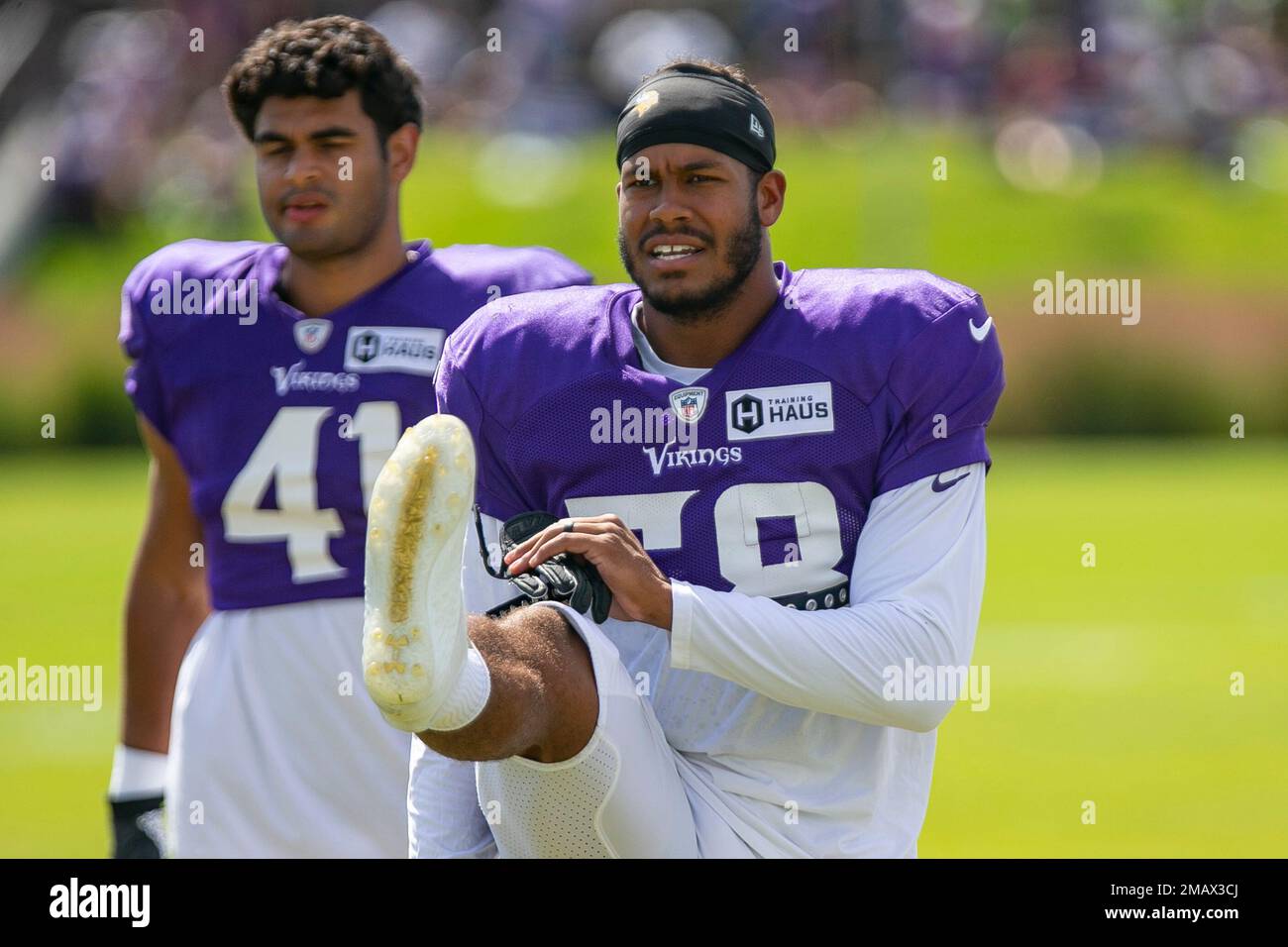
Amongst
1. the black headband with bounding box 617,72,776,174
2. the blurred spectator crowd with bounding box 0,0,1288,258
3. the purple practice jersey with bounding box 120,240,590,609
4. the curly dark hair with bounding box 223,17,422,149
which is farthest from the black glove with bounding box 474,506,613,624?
the blurred spectator crowd with bounding box 0,0,1288,258

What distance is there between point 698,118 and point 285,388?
114cm

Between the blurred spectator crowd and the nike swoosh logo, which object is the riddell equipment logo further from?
the blurred spectator crowd

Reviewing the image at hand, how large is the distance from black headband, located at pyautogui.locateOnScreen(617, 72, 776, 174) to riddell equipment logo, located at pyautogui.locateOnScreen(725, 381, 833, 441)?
388 mm

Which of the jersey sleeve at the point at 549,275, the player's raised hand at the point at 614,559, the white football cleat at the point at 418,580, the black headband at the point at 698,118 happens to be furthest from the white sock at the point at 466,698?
the jersey sleeve at the point at 549,275

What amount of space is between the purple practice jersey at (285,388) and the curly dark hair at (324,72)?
30cm

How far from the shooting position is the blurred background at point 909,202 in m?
15.1

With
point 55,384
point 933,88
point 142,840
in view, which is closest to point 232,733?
point 142,840

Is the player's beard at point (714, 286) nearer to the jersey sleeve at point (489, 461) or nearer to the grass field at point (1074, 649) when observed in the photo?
the jersey sleeve at point (489, 461)

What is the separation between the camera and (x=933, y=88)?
768 inches

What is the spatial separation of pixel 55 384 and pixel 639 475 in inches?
584

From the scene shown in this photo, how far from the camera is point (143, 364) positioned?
3.98 m

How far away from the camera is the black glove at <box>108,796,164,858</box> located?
378cm

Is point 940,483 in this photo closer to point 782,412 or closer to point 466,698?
point 782,412

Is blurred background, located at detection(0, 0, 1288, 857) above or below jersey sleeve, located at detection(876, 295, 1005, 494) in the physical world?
above
